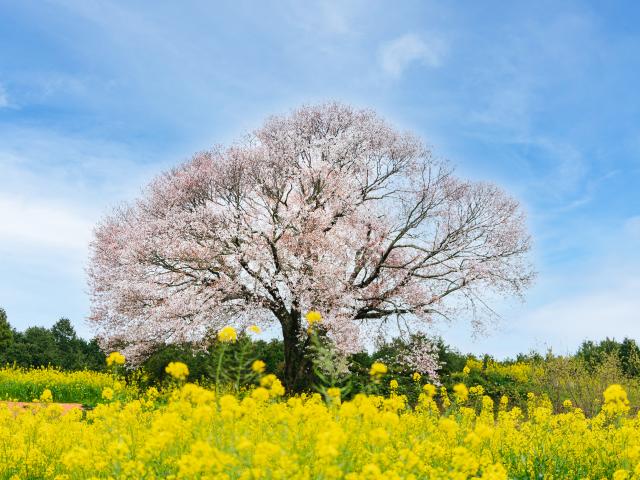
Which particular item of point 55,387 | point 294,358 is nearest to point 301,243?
point 294,358

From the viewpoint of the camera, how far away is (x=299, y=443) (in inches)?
218

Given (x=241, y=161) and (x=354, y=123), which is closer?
(x=241, y=161)

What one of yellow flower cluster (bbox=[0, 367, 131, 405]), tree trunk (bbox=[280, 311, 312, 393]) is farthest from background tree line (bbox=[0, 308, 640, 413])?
yellow flower cluster (bbox=[0, 367, 131, 405])

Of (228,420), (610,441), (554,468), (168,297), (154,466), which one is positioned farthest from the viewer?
(168,297)

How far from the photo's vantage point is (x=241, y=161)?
61.7 ft

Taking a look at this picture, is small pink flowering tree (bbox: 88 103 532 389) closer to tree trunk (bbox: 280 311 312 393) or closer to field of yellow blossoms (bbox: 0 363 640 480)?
tree trunk (bbox: 280 311 312 393)

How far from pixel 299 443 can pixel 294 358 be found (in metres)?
13.5

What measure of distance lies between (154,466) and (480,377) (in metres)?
17.8

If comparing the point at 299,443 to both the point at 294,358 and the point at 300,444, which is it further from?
the point at 294,358

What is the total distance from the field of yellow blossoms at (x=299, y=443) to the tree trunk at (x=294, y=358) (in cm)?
906

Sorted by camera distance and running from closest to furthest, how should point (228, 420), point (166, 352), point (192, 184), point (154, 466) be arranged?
point (228, 420) < point (154, 466) < point (192, 184) < point (166, 352)

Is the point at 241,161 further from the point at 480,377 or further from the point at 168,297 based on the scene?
the point at 480,377

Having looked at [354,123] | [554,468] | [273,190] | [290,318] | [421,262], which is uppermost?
[354,123]

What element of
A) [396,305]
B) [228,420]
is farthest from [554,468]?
[396,305]
